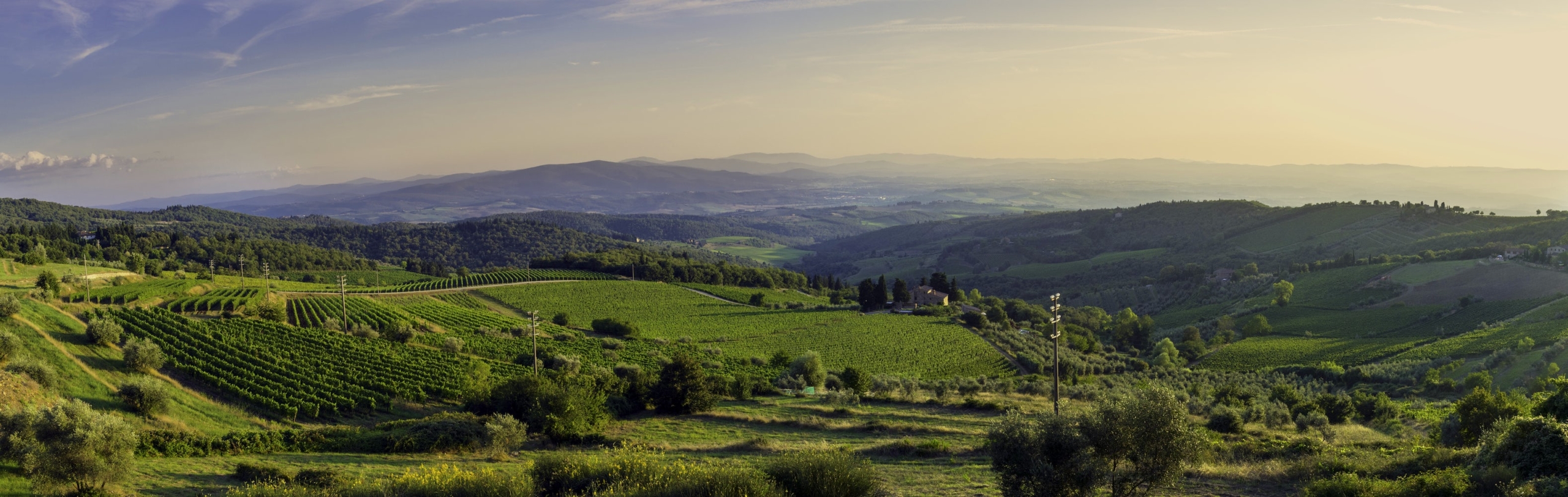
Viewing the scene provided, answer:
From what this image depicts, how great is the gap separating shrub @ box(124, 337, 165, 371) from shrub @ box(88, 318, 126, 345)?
5.26 feet

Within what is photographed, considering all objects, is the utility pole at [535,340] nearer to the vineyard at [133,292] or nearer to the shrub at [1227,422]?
the vineyard at [133,292]

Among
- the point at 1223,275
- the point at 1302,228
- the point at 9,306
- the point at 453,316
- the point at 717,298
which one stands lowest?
the point at 717,298

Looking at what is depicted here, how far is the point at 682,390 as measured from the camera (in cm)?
2772

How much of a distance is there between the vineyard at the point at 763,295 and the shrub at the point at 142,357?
5923 centimetres

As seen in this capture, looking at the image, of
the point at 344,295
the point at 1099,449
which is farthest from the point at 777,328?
the point at 1099,449

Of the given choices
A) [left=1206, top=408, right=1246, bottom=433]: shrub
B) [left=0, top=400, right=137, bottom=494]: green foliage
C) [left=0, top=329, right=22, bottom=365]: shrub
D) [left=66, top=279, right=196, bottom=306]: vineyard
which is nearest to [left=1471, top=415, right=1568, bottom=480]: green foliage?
[left=1206, top=408, right=1246, bottom=433]: shrub

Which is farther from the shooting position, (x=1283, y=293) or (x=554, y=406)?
(x=1283, y=293)

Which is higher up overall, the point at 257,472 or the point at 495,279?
the point at 257,472

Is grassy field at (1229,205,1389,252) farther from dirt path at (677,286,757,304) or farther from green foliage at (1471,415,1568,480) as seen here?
green foliage at (1471,415,1568,480)

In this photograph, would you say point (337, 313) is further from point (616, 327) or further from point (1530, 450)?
point (1530, 450)

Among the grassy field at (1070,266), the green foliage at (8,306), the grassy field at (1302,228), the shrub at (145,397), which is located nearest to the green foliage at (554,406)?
the shrub at (145,397)

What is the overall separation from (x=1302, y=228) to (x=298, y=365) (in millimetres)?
148519

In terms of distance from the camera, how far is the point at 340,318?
176 feet

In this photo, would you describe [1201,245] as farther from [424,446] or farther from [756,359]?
[424,446]
